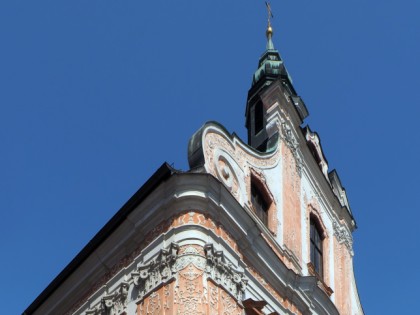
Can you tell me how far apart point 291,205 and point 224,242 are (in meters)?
4.66

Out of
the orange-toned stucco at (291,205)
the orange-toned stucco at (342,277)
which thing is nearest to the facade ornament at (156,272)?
the orange-toned stucco at (291,205)

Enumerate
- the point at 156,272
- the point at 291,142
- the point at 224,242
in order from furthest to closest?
1. the point at 291,142
2. the point at 224,242
3. the point at 156,272

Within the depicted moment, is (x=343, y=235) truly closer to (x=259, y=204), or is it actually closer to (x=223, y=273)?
(x=259, y=204)

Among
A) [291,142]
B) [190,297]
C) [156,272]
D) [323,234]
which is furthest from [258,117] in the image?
[190,297]

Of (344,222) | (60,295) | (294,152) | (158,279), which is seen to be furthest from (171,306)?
(344,222)

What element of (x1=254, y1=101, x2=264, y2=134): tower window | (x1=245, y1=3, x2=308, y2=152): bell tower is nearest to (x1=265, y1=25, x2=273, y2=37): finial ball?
(x1=245, y1=3, x2=308, y2=152): bell tower

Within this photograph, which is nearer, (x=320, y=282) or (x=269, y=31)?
(x=320, y=282)

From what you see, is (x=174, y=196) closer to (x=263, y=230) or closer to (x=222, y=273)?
(x=222, y=273)

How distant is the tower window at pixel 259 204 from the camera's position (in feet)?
69.7

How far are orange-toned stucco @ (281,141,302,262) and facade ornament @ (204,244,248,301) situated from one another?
3372 mm

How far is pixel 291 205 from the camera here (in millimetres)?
22797

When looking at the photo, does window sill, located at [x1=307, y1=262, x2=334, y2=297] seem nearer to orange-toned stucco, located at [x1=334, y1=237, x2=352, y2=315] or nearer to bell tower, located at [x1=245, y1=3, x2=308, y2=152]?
orange-toned stucco, located at [x1=334, y1=237, x2=352, y2=315]

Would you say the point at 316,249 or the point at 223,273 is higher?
the point at 316,249

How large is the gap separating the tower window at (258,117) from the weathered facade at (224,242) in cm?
62
